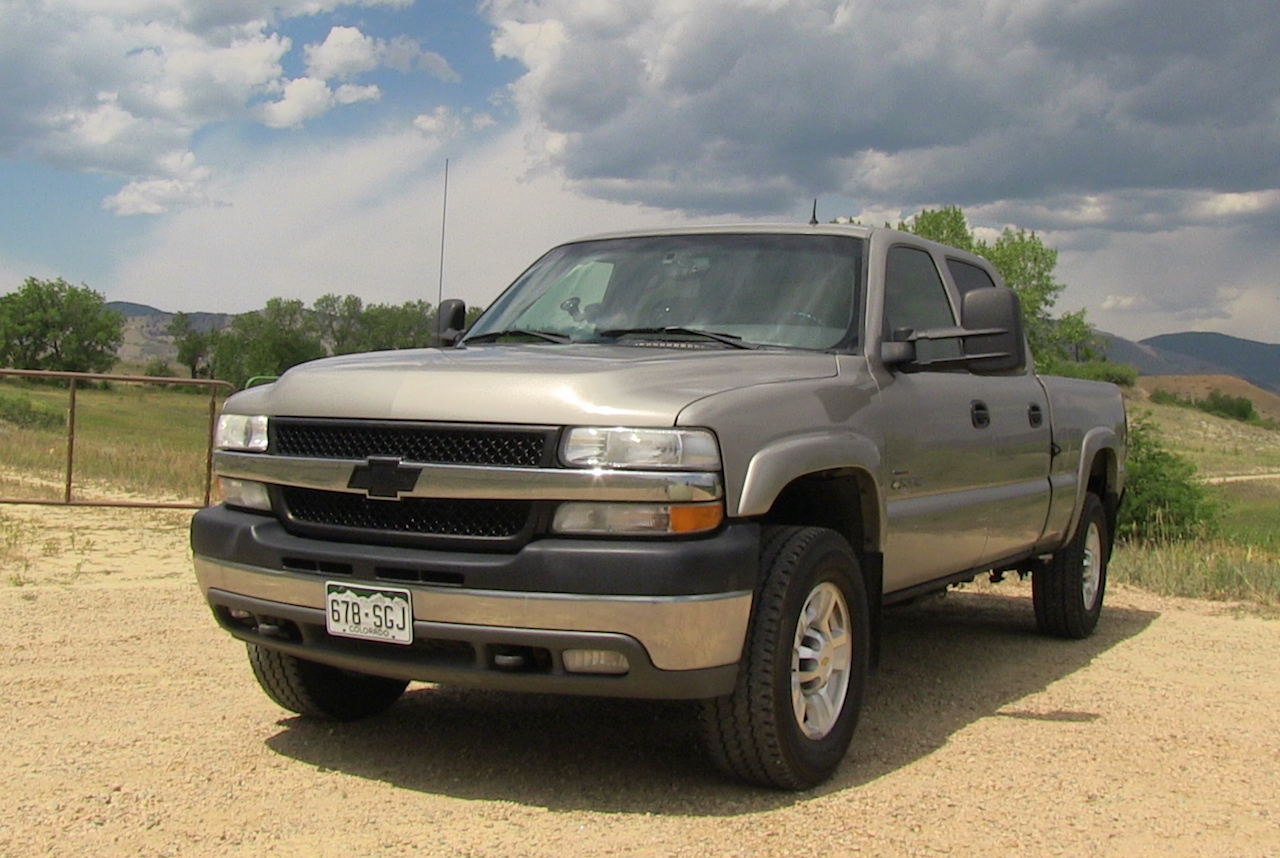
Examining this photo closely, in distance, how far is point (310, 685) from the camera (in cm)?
499

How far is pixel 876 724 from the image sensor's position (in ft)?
17.6

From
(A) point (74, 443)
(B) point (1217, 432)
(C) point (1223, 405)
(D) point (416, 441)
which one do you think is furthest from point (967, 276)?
(C) point (1223, 405)

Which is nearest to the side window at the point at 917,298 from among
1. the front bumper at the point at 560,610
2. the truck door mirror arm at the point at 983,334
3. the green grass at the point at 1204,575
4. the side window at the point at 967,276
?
the truck door mirror arm at the point at 983,334

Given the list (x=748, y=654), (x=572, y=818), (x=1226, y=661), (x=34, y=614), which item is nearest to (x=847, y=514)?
(x=748, y=654)

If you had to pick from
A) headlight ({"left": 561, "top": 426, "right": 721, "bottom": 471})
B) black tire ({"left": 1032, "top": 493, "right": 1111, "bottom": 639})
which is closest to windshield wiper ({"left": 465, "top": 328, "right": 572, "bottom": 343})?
headlight ({"left": 561, "top": 426, "right": 721, "bottom": 471})

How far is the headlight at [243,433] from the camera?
4.54 metres

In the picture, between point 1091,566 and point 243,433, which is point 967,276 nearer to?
point 1091,566

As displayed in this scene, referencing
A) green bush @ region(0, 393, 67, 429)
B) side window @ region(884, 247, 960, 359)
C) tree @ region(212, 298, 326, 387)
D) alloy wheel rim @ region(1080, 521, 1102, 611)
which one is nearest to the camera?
side window @ region(884, 247, 960, 359)

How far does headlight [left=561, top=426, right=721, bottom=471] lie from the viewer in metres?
3.85

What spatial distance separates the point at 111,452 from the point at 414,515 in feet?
39.4

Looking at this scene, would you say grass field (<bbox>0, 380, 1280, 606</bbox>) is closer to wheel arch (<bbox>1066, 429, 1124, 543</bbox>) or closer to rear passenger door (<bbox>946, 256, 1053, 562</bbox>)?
wheel arch (<bbox>1066, 429, 1124, 543</bbox>)

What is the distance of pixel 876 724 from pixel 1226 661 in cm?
260

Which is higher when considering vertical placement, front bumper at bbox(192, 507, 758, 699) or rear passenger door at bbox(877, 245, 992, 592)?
rear passenger door at bbox(877, 245, 992, 592)

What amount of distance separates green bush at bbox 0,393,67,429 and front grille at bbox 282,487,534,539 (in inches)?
482
